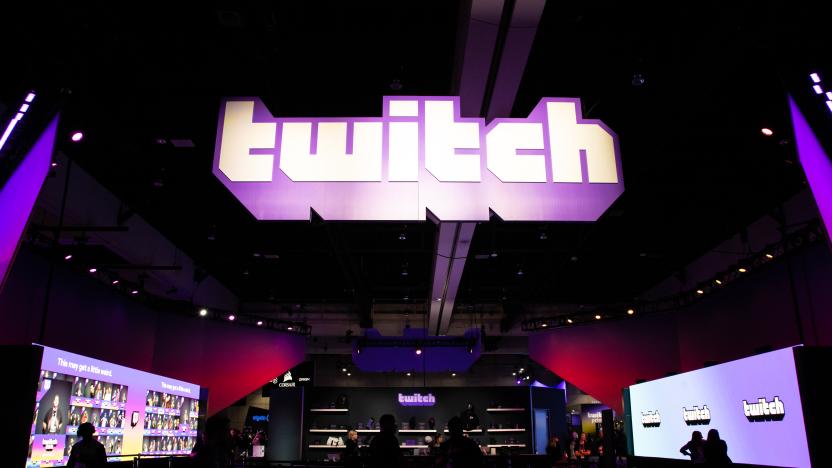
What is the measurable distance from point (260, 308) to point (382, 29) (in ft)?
44.9

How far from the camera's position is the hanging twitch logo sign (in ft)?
12.1

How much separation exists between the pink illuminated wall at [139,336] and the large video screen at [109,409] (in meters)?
0.73

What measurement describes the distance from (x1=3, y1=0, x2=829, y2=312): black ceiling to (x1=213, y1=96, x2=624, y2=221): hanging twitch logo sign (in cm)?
33

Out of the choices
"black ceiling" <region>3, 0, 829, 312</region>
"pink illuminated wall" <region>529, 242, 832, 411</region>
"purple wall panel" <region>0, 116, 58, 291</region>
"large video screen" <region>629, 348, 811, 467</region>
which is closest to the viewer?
A: "purple wall panel" <region>0, 116, 58, 291</region>

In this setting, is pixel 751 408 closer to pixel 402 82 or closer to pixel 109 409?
pixel 402 82

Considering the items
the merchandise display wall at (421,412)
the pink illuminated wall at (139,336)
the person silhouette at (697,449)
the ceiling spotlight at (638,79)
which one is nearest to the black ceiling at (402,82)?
the ceiling spotlight at (638,79)

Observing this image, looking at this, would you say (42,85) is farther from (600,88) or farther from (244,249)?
(244,249)

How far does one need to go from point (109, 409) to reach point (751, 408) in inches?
368

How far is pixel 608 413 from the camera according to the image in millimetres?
12430

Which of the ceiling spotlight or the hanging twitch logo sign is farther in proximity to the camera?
the ceiling spotlight

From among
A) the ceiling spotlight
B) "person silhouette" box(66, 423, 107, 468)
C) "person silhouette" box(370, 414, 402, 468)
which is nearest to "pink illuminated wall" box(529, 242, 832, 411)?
the ceiling spotlight

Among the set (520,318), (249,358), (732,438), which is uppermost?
(520,318)

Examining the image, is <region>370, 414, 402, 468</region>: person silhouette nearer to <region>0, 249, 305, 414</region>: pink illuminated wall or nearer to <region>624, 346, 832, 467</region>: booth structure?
<region>624, 346, 832, 467</region>: booth structure

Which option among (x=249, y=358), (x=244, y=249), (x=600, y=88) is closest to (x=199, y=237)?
(x=244, y=249)
